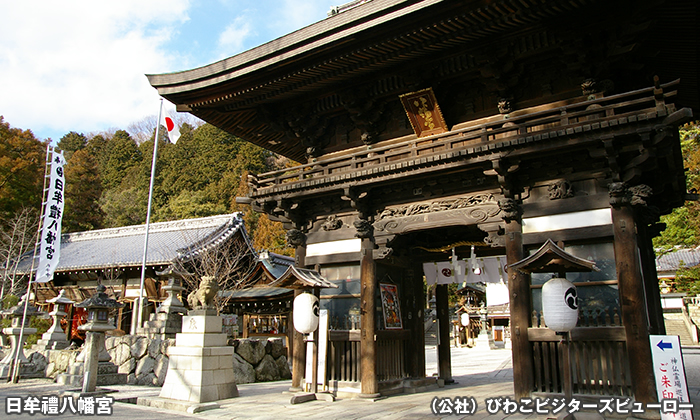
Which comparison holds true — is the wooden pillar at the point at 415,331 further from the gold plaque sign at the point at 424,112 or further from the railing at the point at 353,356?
the gold plaque sign at the point at 424,112

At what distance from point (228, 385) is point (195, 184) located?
40.5m

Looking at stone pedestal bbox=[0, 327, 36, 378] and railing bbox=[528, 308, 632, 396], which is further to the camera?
stone pedestal bbox=[0, 327, 36, 378]

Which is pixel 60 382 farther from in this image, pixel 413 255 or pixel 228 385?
pixel 413 255

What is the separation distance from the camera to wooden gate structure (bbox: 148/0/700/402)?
24.1 feet

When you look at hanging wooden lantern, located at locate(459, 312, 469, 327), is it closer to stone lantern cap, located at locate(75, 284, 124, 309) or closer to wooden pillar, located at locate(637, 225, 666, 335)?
wooden pillar, located at locate(637, 225, 666, 335)

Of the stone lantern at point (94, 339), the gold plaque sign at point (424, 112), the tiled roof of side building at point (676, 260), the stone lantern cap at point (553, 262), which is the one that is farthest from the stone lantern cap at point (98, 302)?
the tiled roof of side building at point (676, 260)

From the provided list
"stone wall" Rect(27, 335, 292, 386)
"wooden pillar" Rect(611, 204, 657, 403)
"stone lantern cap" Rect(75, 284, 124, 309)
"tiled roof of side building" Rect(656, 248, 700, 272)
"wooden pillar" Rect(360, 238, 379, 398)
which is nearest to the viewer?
"wooden pillar" Rect(611, 204, 657, 403)

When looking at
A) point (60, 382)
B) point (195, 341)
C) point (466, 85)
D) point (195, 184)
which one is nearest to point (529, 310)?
point (466, 85)

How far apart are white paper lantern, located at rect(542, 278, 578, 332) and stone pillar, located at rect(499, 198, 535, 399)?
128 cm

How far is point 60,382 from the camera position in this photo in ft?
42.6

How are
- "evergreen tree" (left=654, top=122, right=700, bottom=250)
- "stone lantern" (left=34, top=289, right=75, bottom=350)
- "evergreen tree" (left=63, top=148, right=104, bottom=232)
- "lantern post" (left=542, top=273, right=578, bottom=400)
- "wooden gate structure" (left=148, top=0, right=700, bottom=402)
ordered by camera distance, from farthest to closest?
"evergreen tree" (left=63, top=148, right=104, bottom=232) < "evergreen tree" (left=654, top=122, right=700, bottom=250) < "stone lantern" (left=34, top=289, right=75, bottom=350) < "wooden gate structure" (left=148, top=0, right=700, bottom=402) < "lantern post" (left=542, top=273, right=578, bottom=400)

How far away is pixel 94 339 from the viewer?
32.6 feet

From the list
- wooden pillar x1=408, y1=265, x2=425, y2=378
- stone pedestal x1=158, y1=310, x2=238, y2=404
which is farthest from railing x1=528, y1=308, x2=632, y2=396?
stone pedestal x1=158, y1=310, x2=238, y2=404

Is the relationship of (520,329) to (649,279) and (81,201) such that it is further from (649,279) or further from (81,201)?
(81,201)
